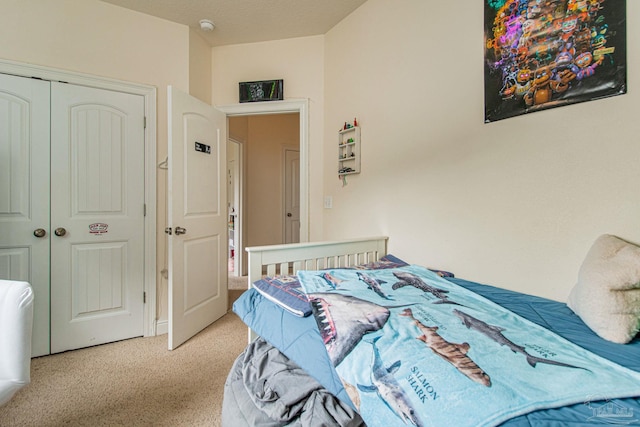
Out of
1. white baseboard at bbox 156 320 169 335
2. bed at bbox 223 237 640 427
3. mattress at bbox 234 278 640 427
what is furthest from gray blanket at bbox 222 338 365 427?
white baseboard at bbox 156 320 169 335

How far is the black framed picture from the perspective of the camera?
102 inches

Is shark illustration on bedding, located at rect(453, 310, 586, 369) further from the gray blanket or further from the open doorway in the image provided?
the open doorway

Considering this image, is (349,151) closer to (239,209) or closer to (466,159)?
(466,159)

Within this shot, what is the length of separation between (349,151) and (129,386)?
220 centimetres

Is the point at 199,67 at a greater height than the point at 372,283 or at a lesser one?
greater

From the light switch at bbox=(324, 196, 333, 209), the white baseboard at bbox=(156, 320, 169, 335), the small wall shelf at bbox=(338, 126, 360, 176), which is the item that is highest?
the small wall shelf at bbox=(338, 126, 360, 176)

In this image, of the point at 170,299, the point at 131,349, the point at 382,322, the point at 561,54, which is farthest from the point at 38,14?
the point at 561,54

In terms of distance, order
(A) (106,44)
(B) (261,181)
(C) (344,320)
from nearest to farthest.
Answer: (C) (344,320) → (A) (106,44) → (B) (261,181)

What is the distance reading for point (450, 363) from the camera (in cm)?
67

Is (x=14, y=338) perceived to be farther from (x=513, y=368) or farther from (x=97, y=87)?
(x=97, y=87)

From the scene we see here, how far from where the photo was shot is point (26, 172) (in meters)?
1.90

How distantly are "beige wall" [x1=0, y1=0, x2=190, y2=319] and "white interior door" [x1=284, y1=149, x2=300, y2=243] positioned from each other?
7.24ft

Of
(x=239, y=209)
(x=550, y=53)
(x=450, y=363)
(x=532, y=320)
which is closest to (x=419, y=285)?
(x=532, y=320)

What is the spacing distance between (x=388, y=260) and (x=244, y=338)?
1328mm
